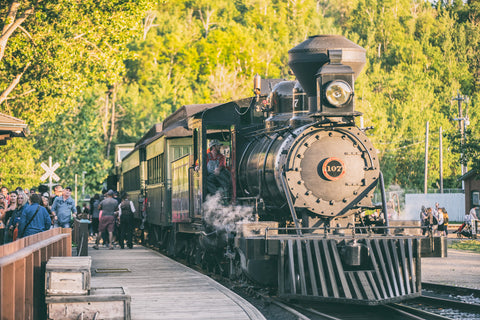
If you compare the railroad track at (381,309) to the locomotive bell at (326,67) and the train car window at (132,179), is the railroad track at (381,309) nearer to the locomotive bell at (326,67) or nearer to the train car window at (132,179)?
the locomotive bell at (326,67)

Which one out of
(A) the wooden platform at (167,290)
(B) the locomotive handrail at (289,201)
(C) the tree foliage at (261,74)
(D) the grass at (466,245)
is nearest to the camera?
(A) the wooden platform at (167,290)

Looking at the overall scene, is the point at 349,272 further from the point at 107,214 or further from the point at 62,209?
the point at 107,214

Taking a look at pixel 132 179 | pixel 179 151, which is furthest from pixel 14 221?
pixel 132 179

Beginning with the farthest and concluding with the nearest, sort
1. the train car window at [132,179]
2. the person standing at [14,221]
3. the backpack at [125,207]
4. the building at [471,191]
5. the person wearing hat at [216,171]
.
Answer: the building at [471,191]
the train car window at [132,179]
the backpack at [125,207]
the person wearing hat at [216,171]
the person standing at [14,221]

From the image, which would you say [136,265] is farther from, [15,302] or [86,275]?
[15,302]

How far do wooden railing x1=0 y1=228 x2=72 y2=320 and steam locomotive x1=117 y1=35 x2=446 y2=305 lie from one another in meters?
2.70

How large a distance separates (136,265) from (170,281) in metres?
3.09

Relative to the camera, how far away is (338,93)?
10852mm

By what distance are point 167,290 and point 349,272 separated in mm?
2936

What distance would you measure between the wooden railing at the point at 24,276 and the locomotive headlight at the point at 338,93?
431 cm

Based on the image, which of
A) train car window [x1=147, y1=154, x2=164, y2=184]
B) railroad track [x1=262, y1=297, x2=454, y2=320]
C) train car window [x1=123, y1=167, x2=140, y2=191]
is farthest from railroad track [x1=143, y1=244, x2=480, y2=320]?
train car window [x1=123, y1=167, x2=140, y2=191]

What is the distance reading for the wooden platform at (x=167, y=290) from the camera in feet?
30.4

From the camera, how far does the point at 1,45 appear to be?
2195 centimetres

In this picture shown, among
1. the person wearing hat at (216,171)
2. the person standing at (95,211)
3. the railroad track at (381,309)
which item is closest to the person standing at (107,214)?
the person standing at (95,211)
